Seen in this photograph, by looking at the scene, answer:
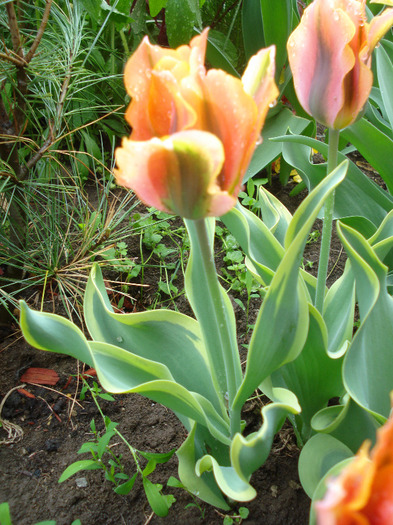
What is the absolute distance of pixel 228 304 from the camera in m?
A: 0.89

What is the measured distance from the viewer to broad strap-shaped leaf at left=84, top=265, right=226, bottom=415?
2.80 ft

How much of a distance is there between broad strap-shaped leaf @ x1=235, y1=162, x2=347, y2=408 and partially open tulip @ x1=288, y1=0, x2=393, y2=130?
11cm

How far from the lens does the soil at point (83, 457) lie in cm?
92

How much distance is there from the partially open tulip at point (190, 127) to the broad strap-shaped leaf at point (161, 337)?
0.38 meters

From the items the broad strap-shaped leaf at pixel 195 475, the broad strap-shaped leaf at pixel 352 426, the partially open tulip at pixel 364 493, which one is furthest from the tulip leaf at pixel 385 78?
the partially open tulip at pixel 364 493

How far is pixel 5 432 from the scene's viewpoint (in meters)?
1.08

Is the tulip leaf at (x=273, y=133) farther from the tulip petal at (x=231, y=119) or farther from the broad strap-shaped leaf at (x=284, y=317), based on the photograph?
the tulip petal at (x=231, y=119)

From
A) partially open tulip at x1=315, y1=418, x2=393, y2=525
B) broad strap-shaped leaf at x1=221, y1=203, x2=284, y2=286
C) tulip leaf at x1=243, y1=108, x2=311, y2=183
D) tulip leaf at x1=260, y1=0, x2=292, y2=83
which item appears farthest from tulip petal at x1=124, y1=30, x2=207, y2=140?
tulip leaf at x1=260, y1=0, x2=292, y2=83

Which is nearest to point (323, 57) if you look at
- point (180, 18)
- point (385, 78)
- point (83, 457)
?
point (385, 78)

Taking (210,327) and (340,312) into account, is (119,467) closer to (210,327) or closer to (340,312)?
(210,327)

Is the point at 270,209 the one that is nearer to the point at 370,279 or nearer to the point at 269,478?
the point at 370,279

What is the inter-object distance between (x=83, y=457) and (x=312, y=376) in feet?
1.63

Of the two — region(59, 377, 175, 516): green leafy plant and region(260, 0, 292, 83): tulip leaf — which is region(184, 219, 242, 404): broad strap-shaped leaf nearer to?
region(59, 377, 175, 516): green leafy plant

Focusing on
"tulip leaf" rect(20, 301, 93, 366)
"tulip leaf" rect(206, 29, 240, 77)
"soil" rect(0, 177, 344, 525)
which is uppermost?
"tulip leaf" rect(206, 29, 240, 77)
